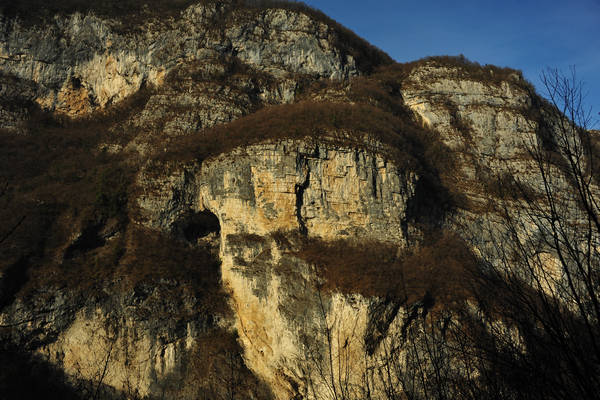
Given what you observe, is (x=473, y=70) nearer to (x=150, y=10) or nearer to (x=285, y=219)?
(x=285, y=219)

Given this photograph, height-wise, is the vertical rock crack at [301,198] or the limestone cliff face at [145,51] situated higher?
the limestone cliff face at [145,51]

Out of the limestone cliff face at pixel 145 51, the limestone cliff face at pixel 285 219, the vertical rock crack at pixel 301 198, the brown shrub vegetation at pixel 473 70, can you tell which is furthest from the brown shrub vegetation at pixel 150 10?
the vertical rock crack at pixel 301 198

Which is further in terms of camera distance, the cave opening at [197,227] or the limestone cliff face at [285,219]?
the cave opening at [197,227]

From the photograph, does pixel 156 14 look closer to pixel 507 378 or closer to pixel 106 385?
pixel 106 385

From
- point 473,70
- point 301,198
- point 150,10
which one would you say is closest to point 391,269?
point 301,198

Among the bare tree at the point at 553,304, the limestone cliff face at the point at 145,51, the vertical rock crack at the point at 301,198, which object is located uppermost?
the limestone cliff face at the point at 145,51

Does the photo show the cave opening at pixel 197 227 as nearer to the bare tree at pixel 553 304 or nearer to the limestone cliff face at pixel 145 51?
the limestone cliff face at pixel 145 51

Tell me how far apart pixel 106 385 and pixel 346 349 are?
15.2 m

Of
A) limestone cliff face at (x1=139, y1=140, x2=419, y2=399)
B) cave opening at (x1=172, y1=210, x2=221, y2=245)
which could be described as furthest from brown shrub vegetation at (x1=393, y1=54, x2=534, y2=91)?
cave opening at (x1=172, y1=210, x2=221, y2=245)

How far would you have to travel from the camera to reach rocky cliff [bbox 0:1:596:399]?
67.0 feet

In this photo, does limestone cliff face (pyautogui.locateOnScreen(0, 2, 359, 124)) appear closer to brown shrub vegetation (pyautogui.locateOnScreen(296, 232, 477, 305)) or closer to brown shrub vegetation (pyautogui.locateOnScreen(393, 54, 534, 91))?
brown shrub vegetation (pyautogui.locateOnScreen(393, 54, 534, 91))

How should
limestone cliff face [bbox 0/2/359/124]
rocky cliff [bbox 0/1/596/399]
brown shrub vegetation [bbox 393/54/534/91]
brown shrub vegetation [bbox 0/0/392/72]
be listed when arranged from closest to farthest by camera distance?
rocky cliff [bbox 0/1/596/399], brown shrub vegetation [bbox 393/54/534/91], limestone cliff face [bbox 0/2/359/124], brown shrub vegetation [bbox 0/0/392/72]

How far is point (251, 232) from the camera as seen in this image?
24.5m

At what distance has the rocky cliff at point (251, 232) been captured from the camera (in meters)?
20.4
